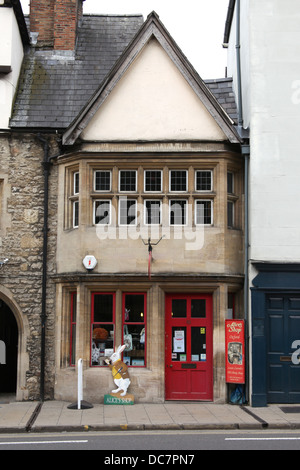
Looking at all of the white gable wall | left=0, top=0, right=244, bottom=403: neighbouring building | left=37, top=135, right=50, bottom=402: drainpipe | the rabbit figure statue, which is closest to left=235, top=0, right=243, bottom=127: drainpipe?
left=0, top=0, right=244, bottom=403: neighbouring building

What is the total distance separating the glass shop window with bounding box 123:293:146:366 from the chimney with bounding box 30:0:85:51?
24.9ft

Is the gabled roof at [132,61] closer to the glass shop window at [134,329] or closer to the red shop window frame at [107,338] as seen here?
the glass shop window at [134,329]

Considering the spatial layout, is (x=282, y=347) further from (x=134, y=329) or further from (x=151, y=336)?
(x=134, y=329)

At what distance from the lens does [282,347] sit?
46.9 ft

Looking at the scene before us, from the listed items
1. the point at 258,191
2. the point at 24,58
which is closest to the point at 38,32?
the point at 24,58

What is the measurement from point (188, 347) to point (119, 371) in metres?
1.78

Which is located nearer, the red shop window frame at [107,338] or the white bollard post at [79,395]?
the white bollard post at [79,395]

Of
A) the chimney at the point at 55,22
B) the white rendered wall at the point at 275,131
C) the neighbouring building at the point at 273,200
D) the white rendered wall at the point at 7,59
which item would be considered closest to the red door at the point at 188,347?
the neighbouring building at the point at 273,200

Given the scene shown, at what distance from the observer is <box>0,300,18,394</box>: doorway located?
17414 millimetres

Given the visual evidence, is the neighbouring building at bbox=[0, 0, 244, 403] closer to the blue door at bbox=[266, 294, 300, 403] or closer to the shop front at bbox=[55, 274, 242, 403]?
the shop front at bbox=[55, 274, 242, 403]

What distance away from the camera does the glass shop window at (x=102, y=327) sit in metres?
14.8

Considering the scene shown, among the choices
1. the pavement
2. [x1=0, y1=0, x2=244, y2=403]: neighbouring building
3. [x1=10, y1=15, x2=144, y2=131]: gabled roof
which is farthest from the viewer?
[x1=10, y1=15, x2=144, y2=131]: gabled roof

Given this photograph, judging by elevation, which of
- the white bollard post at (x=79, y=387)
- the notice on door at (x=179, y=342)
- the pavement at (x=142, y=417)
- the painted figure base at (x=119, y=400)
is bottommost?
the pavement at (x=142, y=417)

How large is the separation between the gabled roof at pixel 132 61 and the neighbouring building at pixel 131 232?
27 millimetres
